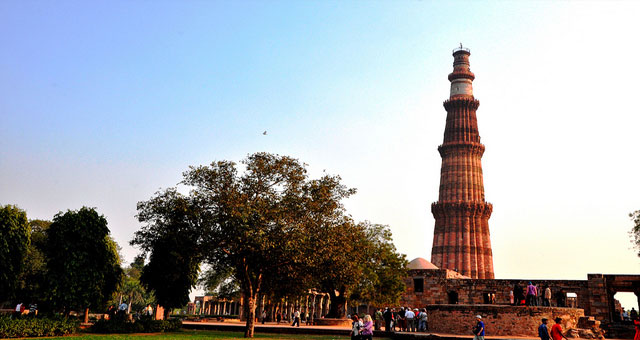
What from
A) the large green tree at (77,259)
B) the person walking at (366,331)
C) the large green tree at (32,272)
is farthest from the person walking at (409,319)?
the large green tree at (32,272)

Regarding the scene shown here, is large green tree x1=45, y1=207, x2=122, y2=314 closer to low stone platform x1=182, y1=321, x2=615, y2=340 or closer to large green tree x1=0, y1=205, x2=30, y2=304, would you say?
large green tree x1=0, y1=205, x2=30, y2=304

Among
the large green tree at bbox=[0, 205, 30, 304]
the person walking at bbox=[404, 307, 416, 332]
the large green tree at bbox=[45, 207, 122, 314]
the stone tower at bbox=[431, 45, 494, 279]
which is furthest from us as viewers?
the stone tower at bbox=[431, 45, 494, 279]

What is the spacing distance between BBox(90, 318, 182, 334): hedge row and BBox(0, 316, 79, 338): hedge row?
4.36ft

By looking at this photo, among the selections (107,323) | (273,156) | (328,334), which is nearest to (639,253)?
(328,334)

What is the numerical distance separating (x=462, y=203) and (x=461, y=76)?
20.1 m

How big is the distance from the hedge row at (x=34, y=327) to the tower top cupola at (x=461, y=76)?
61.9 m

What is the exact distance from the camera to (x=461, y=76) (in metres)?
74.4

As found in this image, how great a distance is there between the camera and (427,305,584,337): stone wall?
25672 millimetres

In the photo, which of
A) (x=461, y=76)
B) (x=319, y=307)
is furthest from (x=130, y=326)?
(x=461, y=76)

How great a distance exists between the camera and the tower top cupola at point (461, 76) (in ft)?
242

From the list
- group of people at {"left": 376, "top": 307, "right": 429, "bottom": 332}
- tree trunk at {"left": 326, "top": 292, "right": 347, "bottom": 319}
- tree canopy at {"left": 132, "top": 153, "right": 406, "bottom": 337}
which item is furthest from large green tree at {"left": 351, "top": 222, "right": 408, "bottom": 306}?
tree canopy at {"left": 132, "top": 153, "right": 406, "bottom": 337}

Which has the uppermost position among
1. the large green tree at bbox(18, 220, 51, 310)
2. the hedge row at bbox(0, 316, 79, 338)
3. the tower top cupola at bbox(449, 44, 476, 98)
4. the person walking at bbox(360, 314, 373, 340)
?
the tower top cupola at bbox(449, 44, 476, 98)

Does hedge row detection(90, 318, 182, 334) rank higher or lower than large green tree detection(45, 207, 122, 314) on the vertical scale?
lower

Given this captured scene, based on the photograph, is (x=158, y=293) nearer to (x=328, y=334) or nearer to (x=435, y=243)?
(x=328, y=334)
